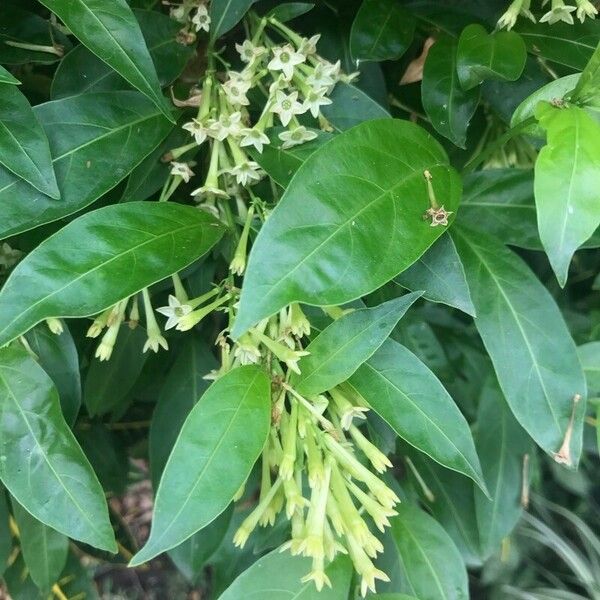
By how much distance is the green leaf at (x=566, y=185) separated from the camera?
40 centimetres

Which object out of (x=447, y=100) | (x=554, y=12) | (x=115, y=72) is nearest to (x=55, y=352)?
(x=115, y=72)

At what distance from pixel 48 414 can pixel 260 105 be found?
1.04 feet

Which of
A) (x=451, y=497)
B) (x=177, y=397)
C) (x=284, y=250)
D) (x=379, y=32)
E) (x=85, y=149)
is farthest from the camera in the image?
(x=451, y=497)

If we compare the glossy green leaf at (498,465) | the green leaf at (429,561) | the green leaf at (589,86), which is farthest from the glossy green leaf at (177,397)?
the green leaf at (589,86)

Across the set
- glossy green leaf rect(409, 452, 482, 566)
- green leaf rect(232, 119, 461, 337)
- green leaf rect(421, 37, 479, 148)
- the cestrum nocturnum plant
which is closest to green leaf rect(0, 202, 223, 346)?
the cestrum nocturnum plant

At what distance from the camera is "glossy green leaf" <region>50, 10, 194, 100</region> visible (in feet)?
1.81

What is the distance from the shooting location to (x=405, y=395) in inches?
20.7

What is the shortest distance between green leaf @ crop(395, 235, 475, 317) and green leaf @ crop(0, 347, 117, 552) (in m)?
0.28

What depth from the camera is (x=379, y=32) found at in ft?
2.04

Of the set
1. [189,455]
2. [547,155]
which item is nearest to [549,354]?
[547,155]

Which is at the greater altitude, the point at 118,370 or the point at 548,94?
the point at 548,94

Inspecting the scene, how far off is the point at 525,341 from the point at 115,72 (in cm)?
43

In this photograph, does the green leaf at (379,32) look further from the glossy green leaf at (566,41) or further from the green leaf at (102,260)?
the green leaf at (102,260)

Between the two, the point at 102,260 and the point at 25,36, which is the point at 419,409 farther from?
the point at 25,36
